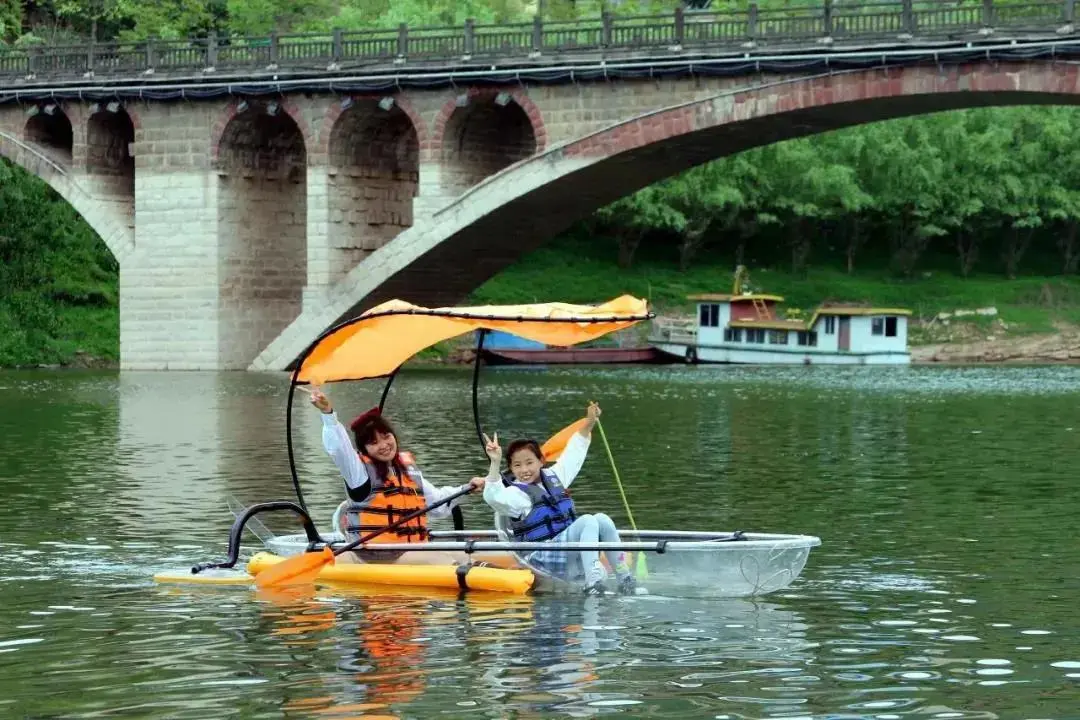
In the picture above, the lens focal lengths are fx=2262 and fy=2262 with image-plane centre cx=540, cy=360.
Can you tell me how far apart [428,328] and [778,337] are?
5329 centimetres

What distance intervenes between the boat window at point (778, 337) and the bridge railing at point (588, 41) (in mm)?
13336

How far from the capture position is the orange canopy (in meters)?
17.5

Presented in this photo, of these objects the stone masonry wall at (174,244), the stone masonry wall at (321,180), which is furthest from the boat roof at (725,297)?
the stone masonry wall at (174,244)

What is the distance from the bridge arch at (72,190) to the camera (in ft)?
190

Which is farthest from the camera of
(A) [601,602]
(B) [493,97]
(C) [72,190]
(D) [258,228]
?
(C) [72,190]

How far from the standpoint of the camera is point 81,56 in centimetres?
5766

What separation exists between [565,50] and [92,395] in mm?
12878

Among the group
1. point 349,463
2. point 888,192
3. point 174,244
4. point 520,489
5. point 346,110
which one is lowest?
point 520,489

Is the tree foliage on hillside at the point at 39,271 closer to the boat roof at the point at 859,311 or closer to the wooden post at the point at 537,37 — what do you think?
the wooden post at the point at 537,37

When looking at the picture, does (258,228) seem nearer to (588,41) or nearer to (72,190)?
(72,190)

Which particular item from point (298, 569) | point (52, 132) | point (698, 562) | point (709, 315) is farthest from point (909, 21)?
point (298, 569)

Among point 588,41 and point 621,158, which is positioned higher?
point 588,41

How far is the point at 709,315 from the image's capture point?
234 ft

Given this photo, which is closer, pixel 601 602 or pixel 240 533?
pixel 601 602
